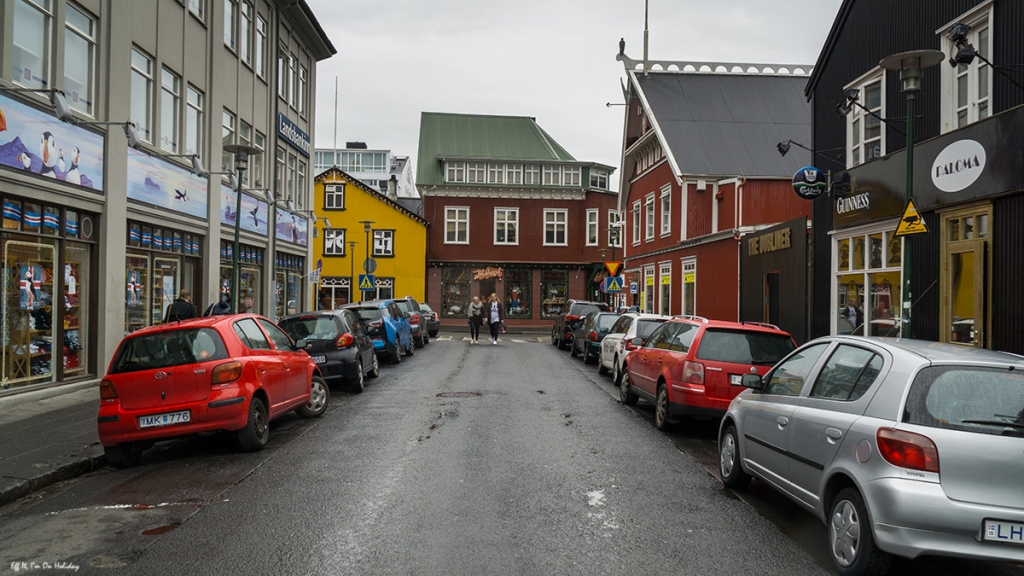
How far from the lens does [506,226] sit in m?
48.4

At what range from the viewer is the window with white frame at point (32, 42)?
1162 centimetres

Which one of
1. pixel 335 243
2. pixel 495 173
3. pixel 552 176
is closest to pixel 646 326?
pixel 335 243

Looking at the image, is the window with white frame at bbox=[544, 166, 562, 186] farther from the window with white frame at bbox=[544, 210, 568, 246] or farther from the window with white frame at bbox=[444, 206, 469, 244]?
the window with white frame at bbox=[444, 206, 469, 244]

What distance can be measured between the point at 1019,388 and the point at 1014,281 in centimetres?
718

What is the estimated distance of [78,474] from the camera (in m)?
7.83

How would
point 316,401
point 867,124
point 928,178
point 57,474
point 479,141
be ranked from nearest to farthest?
1. point 57,474
2. point 316,401
3. point 928,178
4. point 867,124
5. point 479,141

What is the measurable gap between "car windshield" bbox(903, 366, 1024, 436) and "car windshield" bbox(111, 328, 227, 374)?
679 cm

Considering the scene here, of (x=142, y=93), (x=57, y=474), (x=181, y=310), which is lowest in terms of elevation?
(x=57, y=474)

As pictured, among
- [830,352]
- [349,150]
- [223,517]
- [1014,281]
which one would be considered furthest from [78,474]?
[349,150]

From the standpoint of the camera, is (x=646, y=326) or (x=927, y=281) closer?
(x=927, y=281)

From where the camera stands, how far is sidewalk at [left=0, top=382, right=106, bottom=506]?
7.21 meters

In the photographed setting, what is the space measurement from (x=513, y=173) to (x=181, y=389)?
41.9 m

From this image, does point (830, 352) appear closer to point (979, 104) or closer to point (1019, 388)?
point (1019, 388)

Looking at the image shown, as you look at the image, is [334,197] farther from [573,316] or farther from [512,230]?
[573,316]
